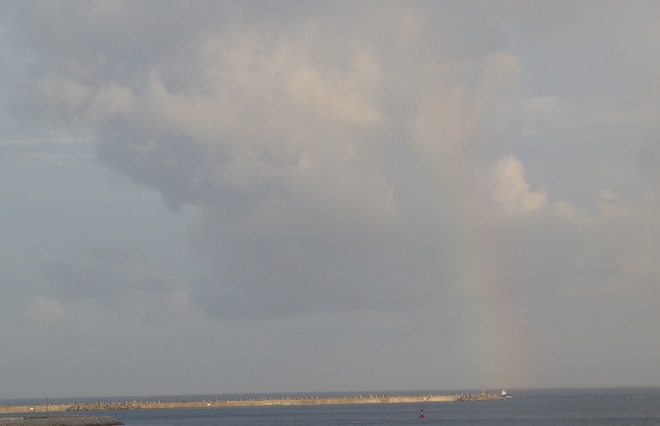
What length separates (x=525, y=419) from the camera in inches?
5098

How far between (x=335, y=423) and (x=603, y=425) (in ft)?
128

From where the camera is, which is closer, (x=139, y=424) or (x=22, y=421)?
(x=22, y=421)

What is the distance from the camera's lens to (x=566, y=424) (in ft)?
384

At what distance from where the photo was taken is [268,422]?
135m

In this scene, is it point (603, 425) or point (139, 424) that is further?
point (139, 424)

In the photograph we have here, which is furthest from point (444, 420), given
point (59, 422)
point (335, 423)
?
point (59, 422)

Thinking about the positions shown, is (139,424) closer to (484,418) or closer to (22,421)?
(22,421)

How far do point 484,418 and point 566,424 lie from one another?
1940 centimetres

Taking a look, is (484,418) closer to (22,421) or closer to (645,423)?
(645,423)

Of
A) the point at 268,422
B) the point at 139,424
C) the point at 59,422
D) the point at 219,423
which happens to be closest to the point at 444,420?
the point at 268,422

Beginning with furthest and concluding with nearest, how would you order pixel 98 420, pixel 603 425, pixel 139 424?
pixel 139 424, pixel 98 420, pixel 603 425

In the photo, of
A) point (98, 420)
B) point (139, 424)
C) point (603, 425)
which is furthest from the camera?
point (139, 424)

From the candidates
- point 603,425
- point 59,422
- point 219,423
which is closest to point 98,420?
point 59,422

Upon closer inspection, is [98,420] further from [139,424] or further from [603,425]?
[603,425]
